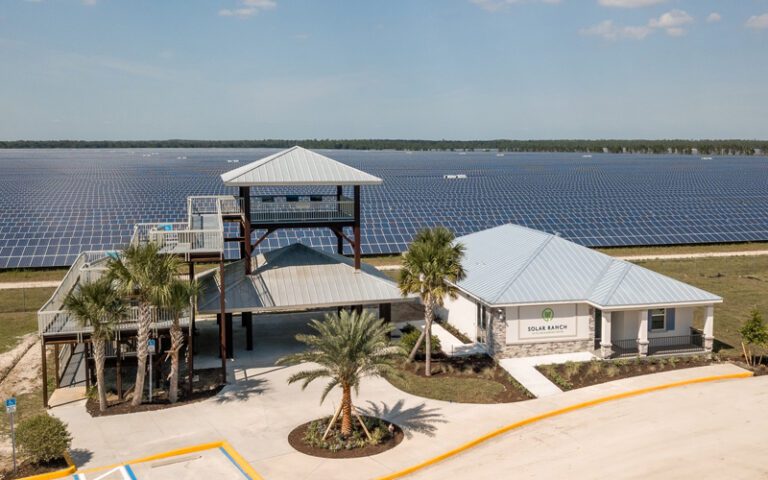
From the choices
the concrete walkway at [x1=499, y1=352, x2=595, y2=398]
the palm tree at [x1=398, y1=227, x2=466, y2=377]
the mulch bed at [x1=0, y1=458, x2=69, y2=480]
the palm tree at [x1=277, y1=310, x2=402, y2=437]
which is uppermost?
the palm tree at [x1=398, y1=227, x2=466, y2=377]

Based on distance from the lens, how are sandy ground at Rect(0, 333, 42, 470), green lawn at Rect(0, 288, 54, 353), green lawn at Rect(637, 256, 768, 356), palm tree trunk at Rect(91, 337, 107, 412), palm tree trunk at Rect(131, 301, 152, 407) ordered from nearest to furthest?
palm tree trunk at Rect(91, 337, 107, 412) → palm tree trunk at Rect(131, 301, 152, 407) → sandy ground at Rect(0, 333, 42, 470) → green lawn at Rect(0, 288, 54, 353) → green lawn at Rect(637, 256, 768, 356)

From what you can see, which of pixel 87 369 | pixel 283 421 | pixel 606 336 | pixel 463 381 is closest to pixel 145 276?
pixel 87 369

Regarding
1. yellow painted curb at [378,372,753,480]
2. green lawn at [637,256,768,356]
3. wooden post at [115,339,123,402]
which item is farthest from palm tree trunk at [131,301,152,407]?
green lawn at [637,256,768,356]

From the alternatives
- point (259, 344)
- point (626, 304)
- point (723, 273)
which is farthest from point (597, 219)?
point (259, 344)

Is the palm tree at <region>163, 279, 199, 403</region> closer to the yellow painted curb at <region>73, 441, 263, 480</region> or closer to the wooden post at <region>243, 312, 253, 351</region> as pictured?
the yellow painted curb at <region>73, 441, 263, 480</region>

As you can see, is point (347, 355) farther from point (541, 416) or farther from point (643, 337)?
point (643, 337)

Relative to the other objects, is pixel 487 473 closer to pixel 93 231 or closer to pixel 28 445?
pixel 28 445

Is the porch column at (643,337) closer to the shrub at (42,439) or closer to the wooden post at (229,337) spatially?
the wooden post at (229,337)
